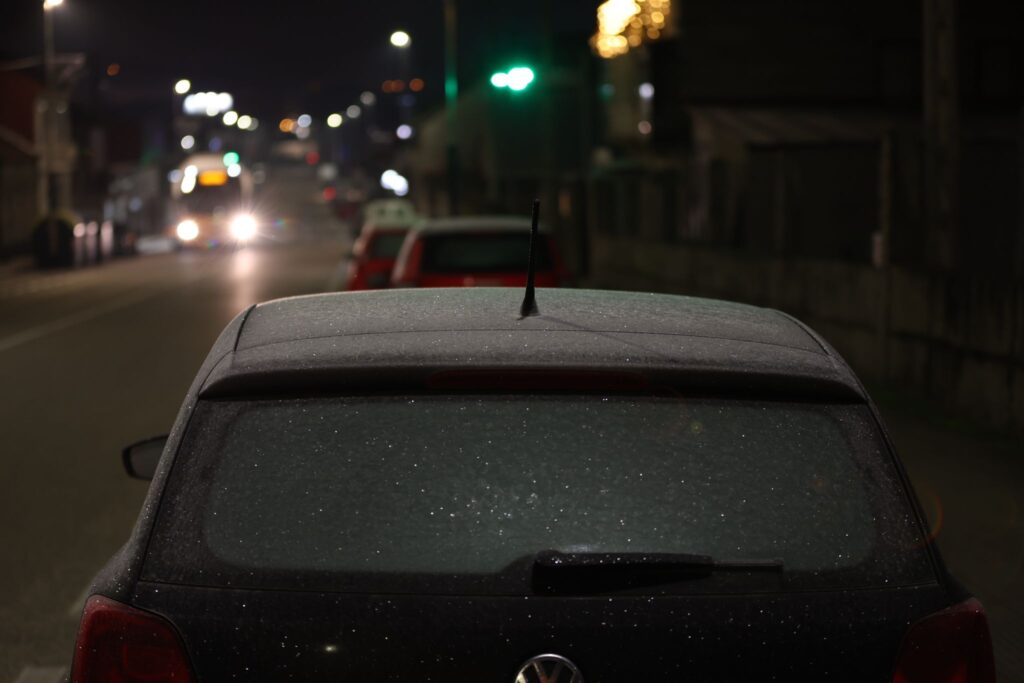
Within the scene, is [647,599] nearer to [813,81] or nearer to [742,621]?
[742,621]

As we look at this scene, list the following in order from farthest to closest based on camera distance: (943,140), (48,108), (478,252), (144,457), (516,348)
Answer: (48,108)
(943,140)
(478,252)
(144,457)
(516,348)

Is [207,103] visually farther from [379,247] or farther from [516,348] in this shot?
[516,348]

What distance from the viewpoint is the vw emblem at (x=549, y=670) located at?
2.79m

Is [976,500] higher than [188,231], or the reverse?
[976,500]

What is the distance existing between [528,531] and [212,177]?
8033 cm

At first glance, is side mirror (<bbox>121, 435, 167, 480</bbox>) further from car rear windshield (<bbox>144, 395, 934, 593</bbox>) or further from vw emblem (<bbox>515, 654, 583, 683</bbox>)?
vw emblem (<bbox>515, 654, 583, 683</bbox>)

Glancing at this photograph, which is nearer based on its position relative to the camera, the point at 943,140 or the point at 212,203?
the point at 943,140

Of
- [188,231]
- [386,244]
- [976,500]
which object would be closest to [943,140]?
[976,500]

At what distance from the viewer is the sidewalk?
747 cm

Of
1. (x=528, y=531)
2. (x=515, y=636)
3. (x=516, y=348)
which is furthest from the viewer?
(x=516, y=348)

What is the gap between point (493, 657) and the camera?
2795 mm

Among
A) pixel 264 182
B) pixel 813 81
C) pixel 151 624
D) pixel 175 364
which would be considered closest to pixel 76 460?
pixel 175 364

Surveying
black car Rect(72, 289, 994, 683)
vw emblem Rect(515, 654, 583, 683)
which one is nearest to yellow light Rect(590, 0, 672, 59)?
black car Rect(72, 289, 994, 683)

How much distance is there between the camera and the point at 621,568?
2852 mm
